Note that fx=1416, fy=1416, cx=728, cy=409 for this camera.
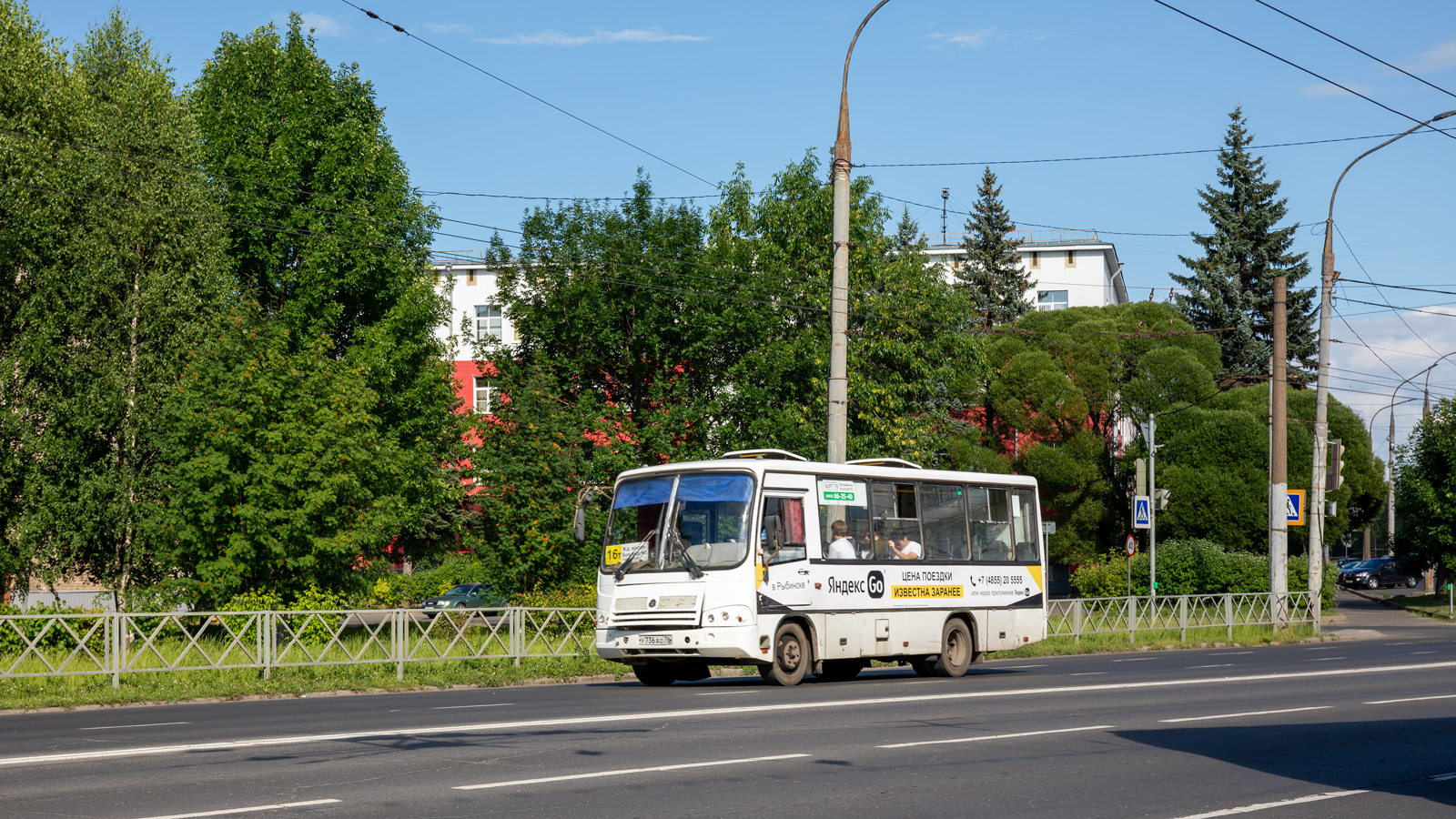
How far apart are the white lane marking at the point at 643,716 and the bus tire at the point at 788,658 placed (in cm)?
251

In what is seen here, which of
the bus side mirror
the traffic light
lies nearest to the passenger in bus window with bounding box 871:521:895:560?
the bus side mirror

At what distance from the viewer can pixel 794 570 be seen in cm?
1875

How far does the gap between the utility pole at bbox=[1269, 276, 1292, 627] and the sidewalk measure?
328 centimetres

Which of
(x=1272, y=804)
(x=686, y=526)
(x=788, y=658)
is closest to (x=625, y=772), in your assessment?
(x=1272, y=804)

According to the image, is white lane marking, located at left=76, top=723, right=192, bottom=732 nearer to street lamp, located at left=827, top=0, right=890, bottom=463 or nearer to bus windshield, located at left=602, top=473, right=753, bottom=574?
bus windshield, located at left=602, top=473, right=753, bottom=574

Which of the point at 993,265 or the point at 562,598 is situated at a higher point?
the point at 993,265

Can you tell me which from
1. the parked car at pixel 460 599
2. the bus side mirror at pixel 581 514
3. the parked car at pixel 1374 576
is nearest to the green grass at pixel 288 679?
the bus side mirror at pixel 581 514

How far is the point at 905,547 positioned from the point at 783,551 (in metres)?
2.71

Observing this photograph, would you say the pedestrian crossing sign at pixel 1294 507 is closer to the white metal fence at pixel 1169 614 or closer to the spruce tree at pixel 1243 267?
the white metal fence at pixel 1169 614

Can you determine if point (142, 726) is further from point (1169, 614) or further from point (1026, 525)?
point (1169, 614)

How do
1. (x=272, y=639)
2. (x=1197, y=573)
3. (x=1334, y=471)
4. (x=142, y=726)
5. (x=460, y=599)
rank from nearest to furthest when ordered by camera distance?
(x=142, y=726) → (x=272, y=639) → (x=1334, y=471) → (x=1197, y=573) → (x=460, y=599)

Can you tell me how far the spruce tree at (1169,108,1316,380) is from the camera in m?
63.3

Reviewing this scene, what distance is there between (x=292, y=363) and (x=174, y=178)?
929 cm

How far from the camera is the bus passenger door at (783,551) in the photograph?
1838cm
